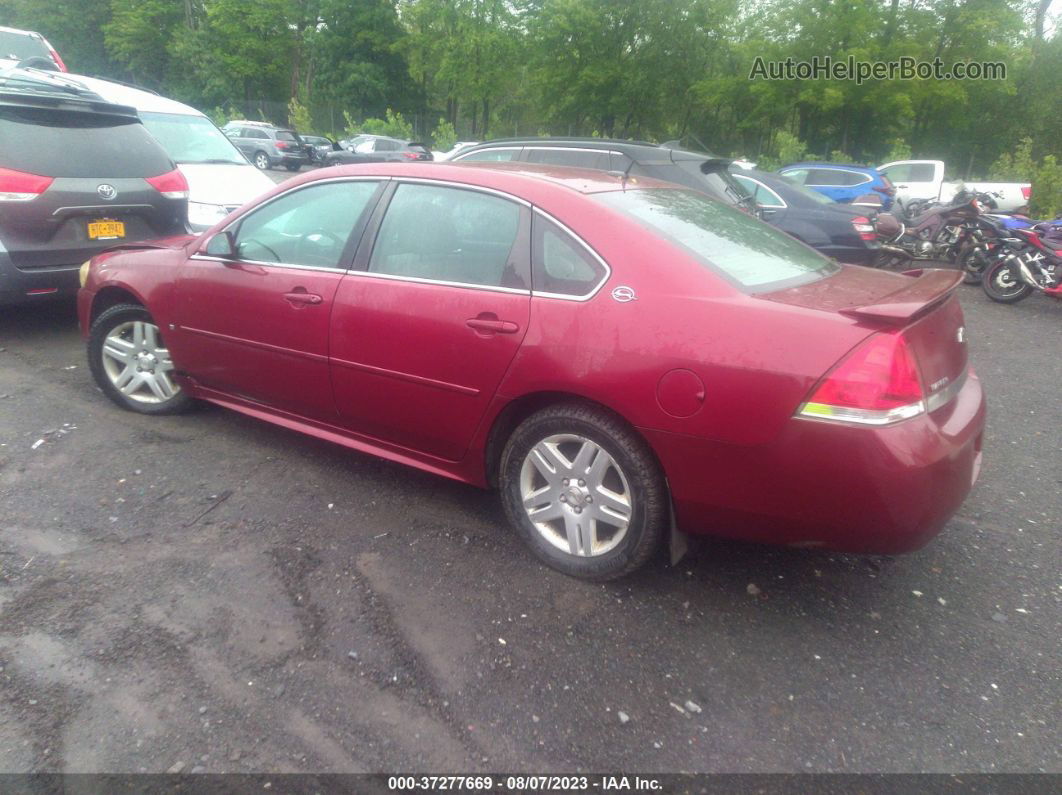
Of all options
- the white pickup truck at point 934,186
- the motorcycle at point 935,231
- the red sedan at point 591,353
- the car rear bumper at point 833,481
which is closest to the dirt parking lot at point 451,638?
the red sedan at point 591,353

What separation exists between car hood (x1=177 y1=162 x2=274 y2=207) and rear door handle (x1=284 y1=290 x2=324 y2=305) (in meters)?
4.45

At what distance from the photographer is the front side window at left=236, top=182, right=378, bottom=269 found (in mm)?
3623

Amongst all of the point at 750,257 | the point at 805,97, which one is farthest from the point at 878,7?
the point at 750,257

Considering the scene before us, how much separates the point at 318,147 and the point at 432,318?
3054cm

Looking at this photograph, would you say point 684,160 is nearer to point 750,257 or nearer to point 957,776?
point 750,257

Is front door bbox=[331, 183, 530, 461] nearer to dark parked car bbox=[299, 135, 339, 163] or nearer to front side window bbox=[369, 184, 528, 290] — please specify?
front side window bbox=[369, 184, 528, 290]

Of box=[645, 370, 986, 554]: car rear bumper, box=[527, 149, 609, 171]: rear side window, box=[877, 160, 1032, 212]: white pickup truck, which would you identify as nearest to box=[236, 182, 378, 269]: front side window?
box=[645, 370, 986, 554]: car rear bumper

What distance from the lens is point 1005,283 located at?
367 inches

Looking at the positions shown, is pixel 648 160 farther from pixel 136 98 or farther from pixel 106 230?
pixel 136 98

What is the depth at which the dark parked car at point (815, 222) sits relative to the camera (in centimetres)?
858

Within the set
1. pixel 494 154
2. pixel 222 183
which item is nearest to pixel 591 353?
pixel 222 183

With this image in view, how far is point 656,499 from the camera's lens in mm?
2799

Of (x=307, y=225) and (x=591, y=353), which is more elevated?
(x=307, y=225)

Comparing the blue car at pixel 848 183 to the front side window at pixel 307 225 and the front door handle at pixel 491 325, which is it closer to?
the front side window at pixel 307 225
